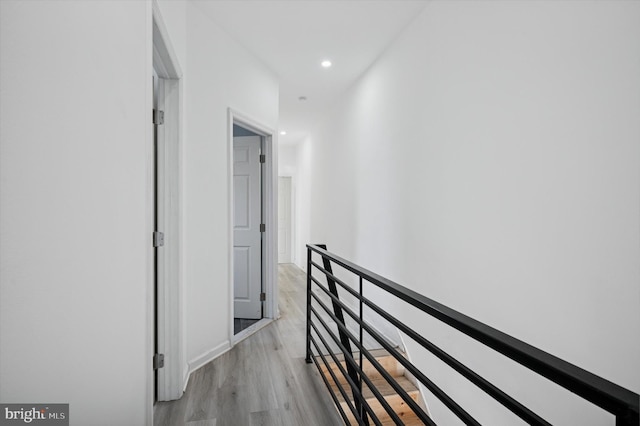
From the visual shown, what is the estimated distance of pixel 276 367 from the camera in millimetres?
2479

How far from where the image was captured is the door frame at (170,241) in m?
2.01

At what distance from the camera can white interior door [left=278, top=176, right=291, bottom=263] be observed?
26.4 feet

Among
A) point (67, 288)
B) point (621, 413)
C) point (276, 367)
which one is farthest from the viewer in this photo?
point (276, 367)

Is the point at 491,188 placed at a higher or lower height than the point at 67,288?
higher

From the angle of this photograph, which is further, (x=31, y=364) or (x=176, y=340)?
(x=176, y=340)

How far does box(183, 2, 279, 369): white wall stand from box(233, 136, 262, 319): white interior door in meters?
0.73

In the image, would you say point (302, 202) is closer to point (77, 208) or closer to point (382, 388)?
point (382, 388)

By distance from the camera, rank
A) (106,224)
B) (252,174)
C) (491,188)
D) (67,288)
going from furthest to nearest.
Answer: (252,174) < (491,188) < (106,224) < (67,288)

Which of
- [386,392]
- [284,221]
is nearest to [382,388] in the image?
[386,392]

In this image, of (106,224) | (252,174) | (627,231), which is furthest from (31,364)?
(252,174)

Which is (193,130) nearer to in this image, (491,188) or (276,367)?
(276,367)

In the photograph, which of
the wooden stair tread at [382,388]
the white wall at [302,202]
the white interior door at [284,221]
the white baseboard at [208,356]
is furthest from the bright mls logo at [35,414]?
the white interior door at [284,221]

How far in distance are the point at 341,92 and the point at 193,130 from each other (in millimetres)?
2583

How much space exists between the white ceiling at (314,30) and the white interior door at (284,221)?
415 cm
